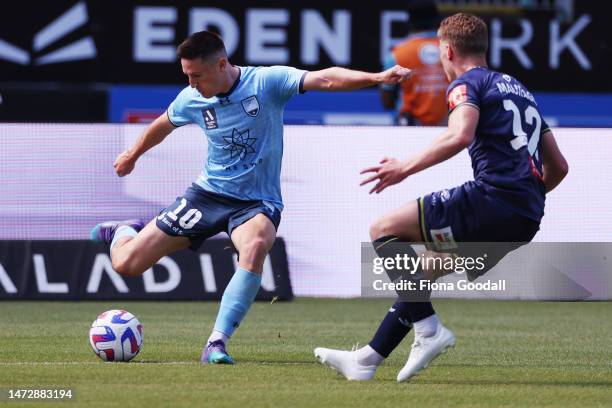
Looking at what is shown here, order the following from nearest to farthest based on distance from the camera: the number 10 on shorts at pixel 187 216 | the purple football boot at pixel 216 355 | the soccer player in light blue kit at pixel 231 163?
the purple football boot at pixel 216 355, the soccer player in light blue kit at pixel 231 163, the number 10 on shorts at pixel 187 216

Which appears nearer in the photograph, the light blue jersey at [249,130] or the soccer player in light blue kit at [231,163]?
the soccer player in light blue kit at [231,163]

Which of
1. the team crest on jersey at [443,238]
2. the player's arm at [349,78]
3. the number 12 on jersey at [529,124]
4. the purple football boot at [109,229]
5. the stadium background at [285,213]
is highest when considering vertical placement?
the player's arm at [349,78]

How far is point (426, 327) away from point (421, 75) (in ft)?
25.5

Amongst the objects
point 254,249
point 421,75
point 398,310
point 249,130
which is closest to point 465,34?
point 398,310

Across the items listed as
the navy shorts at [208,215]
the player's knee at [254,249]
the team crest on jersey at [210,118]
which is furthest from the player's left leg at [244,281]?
the team crest on jersey at [210,118]

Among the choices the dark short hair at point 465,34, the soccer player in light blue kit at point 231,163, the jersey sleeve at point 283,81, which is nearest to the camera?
the dark short hair at point 465,34

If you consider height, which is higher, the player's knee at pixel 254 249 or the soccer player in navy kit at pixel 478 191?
the soccer player in navy kit at pixel 478 191

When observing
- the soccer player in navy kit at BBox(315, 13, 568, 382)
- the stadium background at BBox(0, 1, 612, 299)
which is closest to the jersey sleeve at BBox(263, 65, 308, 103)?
the soccer player in navy kit at BBox(315, 13, 568, 382)

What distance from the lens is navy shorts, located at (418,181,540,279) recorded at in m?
7.49

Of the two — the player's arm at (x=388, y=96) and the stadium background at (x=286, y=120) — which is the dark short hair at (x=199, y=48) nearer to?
the stadium background at (x=286, y=120)

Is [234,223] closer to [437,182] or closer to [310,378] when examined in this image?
[310,378]

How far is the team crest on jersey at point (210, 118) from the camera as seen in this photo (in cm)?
884

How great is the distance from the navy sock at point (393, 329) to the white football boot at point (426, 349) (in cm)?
14

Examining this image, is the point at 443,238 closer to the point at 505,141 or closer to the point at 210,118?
the point at 505,141
